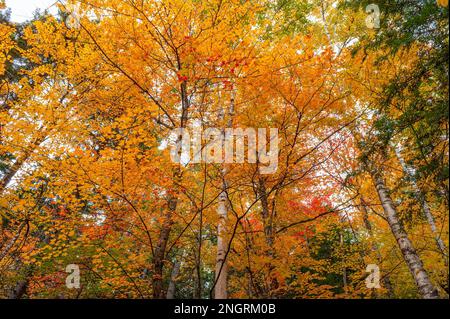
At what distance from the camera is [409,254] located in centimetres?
540

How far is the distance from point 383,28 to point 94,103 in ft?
23.7

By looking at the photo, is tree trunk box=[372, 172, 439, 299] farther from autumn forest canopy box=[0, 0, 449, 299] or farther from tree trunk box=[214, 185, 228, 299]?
tree trunk box=[214, 185, 228, 299]

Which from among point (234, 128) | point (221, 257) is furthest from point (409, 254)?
point (234, 128)

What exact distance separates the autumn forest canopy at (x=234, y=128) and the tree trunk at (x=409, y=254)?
3 centimetres

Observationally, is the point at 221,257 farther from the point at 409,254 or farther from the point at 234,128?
the point at 409,254

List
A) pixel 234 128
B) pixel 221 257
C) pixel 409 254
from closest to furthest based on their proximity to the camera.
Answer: pixel 221 257 → pixel 409 254 → pixel 234 128

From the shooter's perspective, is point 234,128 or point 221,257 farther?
point 234,128

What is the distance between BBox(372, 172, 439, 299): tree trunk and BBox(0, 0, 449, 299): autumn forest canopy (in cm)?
3

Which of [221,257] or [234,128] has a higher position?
[234,128]

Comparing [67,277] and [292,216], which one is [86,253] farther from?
[292,216]

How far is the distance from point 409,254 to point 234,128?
→ 454cm
